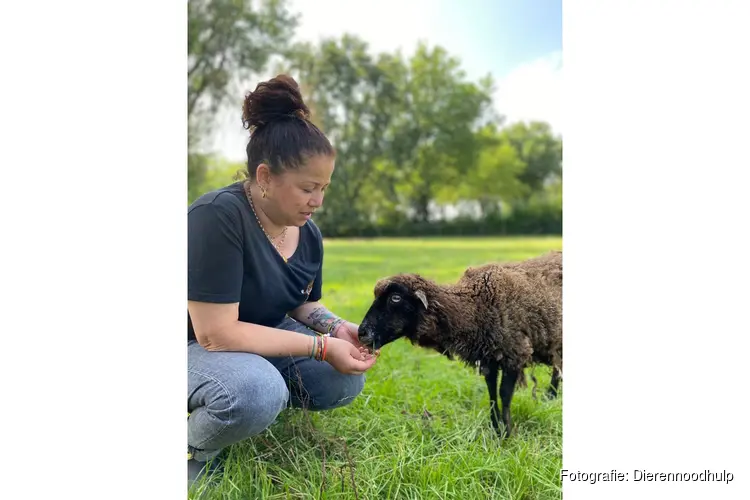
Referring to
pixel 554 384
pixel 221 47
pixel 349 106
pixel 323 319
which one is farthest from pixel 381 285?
pixel 221 47

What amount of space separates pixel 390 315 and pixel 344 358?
0.22 meters

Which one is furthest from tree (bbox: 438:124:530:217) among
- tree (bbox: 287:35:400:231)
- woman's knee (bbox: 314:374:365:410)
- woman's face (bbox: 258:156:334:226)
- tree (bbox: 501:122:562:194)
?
woman's knee (bbox: 314:374:365:410)

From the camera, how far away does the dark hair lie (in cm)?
160

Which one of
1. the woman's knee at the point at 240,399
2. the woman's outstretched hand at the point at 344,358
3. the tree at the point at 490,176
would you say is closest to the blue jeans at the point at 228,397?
→ the woman's knee at the point at 240,399

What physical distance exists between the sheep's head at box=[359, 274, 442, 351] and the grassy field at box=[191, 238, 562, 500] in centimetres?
6

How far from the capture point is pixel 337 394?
1790 millimetres

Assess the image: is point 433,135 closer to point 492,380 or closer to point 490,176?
point 490,176

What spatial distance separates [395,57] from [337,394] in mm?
1120

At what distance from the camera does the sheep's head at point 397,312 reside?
1.79 metres

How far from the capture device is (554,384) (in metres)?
2.02

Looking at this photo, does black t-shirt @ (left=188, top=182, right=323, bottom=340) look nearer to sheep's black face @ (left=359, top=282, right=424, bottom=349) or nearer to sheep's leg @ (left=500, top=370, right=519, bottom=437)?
sheep's black face @ (left=359, top=282, right=424, bottom=349)

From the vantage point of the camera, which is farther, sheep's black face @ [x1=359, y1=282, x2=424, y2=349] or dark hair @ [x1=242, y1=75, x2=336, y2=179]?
sheep's black face @ [x1=359, y1=282, x2=424, y2=349]
